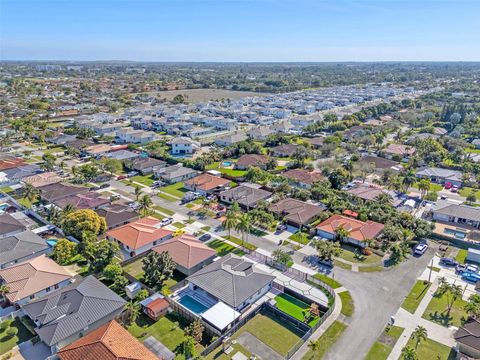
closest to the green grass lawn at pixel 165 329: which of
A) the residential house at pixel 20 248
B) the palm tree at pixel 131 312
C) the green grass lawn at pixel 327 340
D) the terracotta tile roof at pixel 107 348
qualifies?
the palm tree at pixel 131 312

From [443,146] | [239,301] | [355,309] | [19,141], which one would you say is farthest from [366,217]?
[19,141]

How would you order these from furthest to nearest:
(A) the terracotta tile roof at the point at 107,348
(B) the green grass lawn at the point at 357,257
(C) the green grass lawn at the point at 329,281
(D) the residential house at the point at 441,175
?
(D) the residential house at the point at 441,175, (B) the green grass lawn at the point at 357,257, (C) the green grass lawn at the point at 329,281, (A) the terracotta tile roof at the point at 107,348

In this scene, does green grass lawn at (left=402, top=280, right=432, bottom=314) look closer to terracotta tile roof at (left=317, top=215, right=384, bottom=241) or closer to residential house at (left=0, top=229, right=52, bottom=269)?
terracotta tile roof at (left=317, top=215, right=384, bottom=241)

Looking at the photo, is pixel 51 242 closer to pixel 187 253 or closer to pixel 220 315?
pixel 187 253

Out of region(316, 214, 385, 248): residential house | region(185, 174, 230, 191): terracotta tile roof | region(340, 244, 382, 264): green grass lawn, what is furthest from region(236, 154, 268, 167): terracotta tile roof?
region(340, 244, 382, 264): green grass lawn

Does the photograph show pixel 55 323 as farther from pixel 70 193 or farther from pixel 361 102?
pixel 361 102

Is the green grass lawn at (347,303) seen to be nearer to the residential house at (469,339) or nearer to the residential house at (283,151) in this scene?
the residential house at (469,339)
